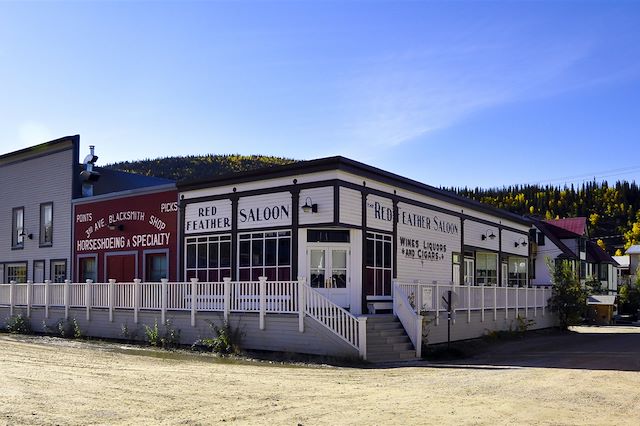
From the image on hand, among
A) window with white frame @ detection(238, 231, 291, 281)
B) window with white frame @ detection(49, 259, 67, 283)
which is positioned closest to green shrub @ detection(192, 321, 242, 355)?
window with white frame @ detection(238, 231, 291, 281)

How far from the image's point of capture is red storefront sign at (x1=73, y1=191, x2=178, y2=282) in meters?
24.2

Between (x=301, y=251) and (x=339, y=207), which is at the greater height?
(x=339, y=207)

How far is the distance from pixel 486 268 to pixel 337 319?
14916mm

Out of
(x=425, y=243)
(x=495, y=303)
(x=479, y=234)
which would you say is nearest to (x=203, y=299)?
(x=425, y=243)

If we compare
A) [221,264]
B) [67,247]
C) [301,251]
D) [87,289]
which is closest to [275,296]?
[301,251]

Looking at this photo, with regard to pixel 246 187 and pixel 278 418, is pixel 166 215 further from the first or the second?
pixel 278 418

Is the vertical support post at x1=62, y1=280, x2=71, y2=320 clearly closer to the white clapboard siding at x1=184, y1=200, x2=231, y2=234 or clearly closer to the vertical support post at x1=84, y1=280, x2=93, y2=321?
the vertical support post at x1=84, y1=280, x2=93, y2=321

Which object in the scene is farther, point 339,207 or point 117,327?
point 117,327

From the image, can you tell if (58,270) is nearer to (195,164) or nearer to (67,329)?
(67,329)

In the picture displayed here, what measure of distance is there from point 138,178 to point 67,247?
5680 mm

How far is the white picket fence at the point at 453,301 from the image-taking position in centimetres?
1825

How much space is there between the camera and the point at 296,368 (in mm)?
15203

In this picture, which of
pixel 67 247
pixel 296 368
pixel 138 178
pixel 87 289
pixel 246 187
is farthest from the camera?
pixel 138 178

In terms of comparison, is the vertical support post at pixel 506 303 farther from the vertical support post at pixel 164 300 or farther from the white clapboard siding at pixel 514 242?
the vertical support post at pixel 164 300
